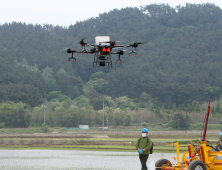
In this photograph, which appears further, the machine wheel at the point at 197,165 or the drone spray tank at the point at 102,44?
the drone spray tank at the point at 102,44

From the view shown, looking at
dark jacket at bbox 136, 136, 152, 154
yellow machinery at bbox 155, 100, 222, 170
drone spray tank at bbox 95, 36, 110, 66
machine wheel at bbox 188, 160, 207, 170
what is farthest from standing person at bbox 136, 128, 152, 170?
drone spray tank at bbox 95, 36, 110, 66

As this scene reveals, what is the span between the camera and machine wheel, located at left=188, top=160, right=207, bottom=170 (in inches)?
598

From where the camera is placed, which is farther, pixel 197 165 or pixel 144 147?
pixel 144 147

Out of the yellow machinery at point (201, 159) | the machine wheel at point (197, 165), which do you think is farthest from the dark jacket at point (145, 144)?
the machine wheel at point (197, 165)

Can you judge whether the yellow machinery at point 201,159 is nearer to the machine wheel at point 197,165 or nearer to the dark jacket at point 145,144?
the machine wheel at point 197,165

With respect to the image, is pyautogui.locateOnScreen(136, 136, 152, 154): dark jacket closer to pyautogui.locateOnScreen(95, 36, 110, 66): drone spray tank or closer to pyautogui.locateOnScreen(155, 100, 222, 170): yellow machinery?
pyautogui.locateOnScreen(155, 100, 222, 170): yellow machinery

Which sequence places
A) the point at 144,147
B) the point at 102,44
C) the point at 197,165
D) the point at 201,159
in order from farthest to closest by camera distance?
the point at 102,44, the point at 144,147, the point at 201,159, the point at 197,165

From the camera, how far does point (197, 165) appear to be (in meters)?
15.4

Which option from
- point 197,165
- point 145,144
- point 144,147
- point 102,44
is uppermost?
point 102,44

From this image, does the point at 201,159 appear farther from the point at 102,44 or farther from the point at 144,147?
the point at 102,44

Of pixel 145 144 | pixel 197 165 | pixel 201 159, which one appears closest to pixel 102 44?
pixel 145 144

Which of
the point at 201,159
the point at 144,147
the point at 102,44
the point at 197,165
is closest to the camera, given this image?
the point at 197,165

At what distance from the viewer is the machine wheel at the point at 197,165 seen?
15.2 m

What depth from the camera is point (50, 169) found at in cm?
2038
